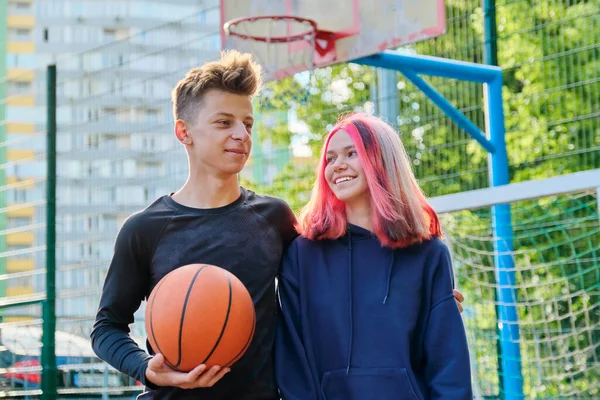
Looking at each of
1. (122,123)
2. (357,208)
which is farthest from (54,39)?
(357,208)

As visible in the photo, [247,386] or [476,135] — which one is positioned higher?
[476,135]

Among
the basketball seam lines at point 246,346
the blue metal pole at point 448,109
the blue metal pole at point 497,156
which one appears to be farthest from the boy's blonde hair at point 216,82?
the blue metal pole at point 448,109

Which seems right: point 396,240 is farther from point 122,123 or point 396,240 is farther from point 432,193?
point 432,193

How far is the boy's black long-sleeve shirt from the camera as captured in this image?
10.6ft

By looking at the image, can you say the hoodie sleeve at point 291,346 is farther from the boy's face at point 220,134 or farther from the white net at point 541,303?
the white net at point 541,303

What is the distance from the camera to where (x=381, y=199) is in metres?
3.30

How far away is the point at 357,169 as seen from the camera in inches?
131

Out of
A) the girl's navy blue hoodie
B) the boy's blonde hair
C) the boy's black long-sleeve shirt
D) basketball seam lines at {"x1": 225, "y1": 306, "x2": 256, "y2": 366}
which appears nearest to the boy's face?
the boy's blonde hair

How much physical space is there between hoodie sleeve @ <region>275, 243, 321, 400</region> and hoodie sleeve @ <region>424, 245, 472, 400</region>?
0.37m

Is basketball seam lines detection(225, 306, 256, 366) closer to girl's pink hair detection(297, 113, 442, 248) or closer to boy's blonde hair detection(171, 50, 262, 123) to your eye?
girl's pink hair detection(297, 113, 442, 248)

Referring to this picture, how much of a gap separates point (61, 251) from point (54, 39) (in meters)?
47.7

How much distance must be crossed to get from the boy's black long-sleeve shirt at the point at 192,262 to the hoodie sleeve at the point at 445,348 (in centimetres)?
51

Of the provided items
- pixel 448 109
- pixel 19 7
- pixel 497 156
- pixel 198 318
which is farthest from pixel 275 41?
pixel 19 7

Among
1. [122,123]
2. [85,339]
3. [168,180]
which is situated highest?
[122,123]
